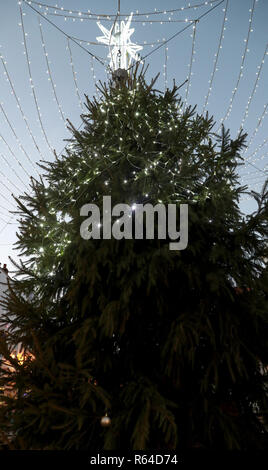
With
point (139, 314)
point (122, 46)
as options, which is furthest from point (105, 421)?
point (122, 46)

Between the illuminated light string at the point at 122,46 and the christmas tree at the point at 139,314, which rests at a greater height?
the illuminated light string at the point at 122,46

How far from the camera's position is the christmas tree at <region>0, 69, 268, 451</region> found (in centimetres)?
173

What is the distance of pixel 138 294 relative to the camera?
6.67 feet

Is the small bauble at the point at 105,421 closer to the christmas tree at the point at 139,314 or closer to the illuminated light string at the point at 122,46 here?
the christmas tree at the point at 139,314

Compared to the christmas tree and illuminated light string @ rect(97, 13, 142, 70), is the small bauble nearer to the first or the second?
the christmas tree

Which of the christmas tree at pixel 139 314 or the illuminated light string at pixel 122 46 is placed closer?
the christmas tree at pixel 139 314

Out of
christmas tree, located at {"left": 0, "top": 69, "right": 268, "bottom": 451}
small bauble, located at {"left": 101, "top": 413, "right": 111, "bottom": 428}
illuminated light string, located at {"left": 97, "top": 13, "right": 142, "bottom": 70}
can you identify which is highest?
illuminated light string, located at {"left": 97, "top": 13, "right": 142, "bottom": 70}

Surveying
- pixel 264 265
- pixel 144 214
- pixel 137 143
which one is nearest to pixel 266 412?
pixel 264 265

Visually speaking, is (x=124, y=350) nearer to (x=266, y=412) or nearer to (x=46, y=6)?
(x=266, y=412)

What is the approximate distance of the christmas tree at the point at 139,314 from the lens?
1.73 metres

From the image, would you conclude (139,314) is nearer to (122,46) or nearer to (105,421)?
(105,421)

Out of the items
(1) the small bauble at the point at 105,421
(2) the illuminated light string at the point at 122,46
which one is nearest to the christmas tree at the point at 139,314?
(1) the small bauble at the point at 105,421

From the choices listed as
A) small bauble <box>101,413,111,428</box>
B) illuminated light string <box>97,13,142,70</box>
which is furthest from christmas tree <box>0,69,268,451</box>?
illuminated light string <box>97,13,142,70</box>

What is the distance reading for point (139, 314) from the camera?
2.01 m
